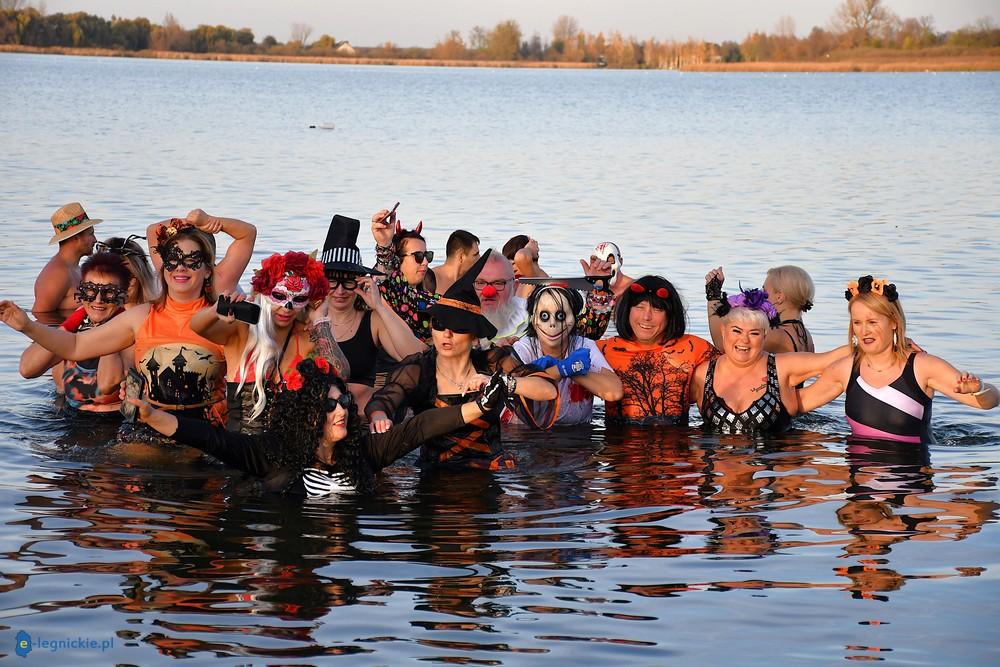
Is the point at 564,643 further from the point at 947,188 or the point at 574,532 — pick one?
the point at 947,188

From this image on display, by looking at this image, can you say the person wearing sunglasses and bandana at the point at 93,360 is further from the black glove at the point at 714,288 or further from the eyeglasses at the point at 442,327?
the black glove at the point at 714,288

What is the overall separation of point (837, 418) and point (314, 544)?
5465 millimetres

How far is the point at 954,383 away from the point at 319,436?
167 inches

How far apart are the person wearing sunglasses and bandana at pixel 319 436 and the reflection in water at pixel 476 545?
287 mm

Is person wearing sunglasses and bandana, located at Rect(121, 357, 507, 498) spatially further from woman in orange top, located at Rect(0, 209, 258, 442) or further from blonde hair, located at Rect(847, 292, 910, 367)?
blonde hair, located at Rect(847, 292, 910, 367)

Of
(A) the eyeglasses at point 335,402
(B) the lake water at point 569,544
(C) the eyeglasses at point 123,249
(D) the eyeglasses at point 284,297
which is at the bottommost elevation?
(B) the lake water at point 569,544

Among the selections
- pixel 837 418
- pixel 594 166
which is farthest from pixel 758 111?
pixel 837 418

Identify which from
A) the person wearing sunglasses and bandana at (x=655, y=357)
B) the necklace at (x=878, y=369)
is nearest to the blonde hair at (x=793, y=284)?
the person wearing sunglasses and bandana at (x=655, y=357)

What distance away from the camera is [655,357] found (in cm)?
1028

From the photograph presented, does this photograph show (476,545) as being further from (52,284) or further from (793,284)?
(52,284)

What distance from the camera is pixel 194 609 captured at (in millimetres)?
6586

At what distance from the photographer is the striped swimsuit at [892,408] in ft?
31.4

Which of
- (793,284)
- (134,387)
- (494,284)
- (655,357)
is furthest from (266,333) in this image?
(793,284)

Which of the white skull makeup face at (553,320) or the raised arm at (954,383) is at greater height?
the white skull makeup face at (553,320)
